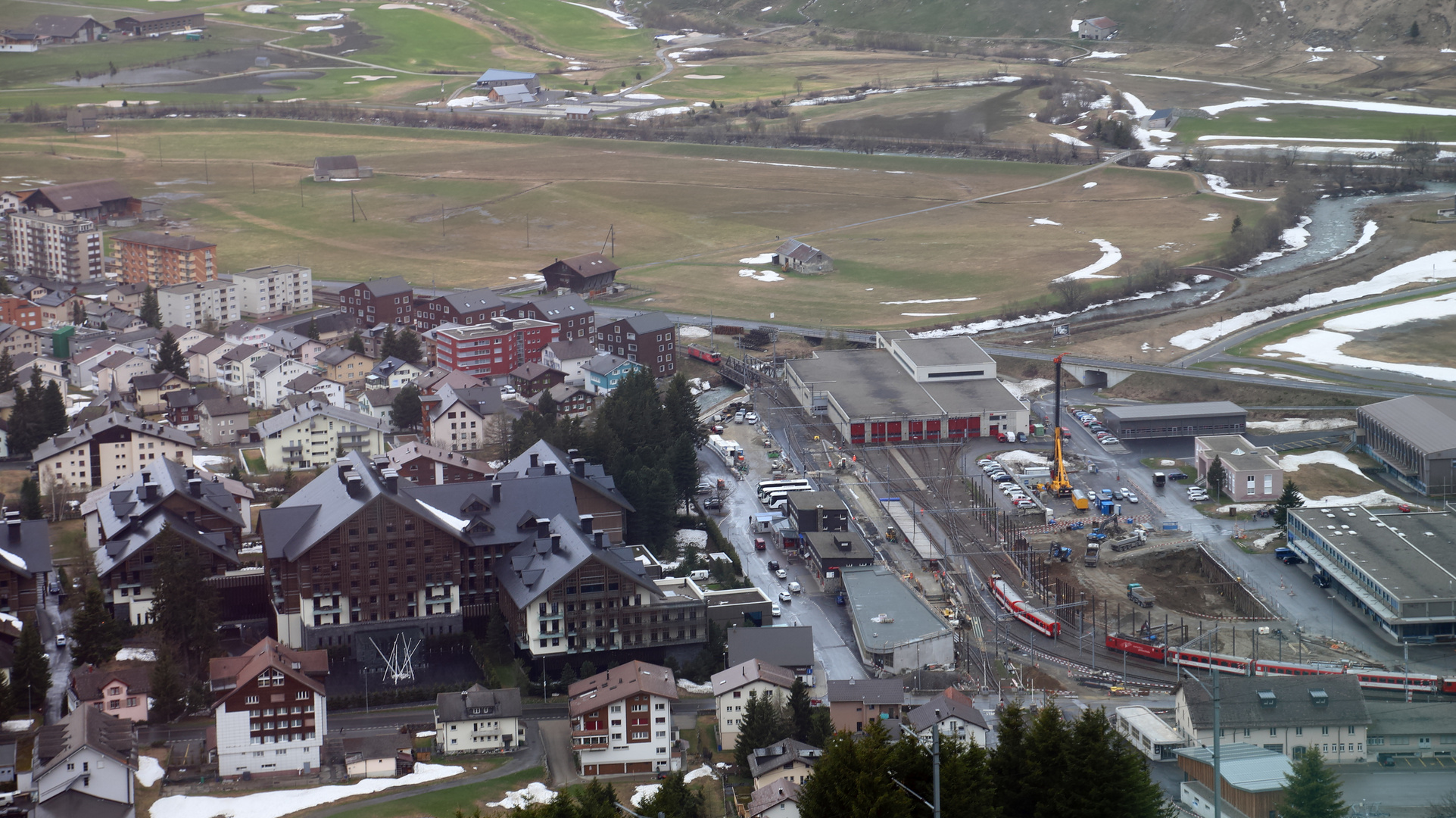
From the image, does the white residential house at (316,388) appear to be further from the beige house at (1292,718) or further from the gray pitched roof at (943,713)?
the beige house at (1292,718)

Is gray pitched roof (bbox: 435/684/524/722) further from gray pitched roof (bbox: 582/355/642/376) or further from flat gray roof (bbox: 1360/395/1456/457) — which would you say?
flat gray roof (bbox: 1360/395/1456/457)

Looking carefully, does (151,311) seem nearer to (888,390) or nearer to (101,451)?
(101,451)

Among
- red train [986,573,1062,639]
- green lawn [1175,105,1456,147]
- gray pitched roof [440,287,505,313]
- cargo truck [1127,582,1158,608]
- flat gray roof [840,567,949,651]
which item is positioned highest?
green lawn [1175,105,1456,147]

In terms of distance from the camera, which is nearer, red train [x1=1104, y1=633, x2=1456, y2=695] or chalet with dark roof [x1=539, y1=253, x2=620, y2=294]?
red train [x1=1104, y1=633, x2=1456, y2=695]

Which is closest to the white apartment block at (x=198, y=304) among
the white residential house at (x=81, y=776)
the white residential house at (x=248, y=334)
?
the white residential house at (x=248, y=334)

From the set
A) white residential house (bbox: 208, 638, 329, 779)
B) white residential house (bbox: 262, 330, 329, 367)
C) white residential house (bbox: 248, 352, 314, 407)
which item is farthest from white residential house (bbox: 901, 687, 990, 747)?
white residential house (bbox: 262, 330, 329, 367)

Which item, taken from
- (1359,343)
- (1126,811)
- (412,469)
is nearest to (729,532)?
(412,469)

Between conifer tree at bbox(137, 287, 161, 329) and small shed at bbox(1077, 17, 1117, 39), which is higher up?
small shed at bbox(1077, 17, 1117, 39)
